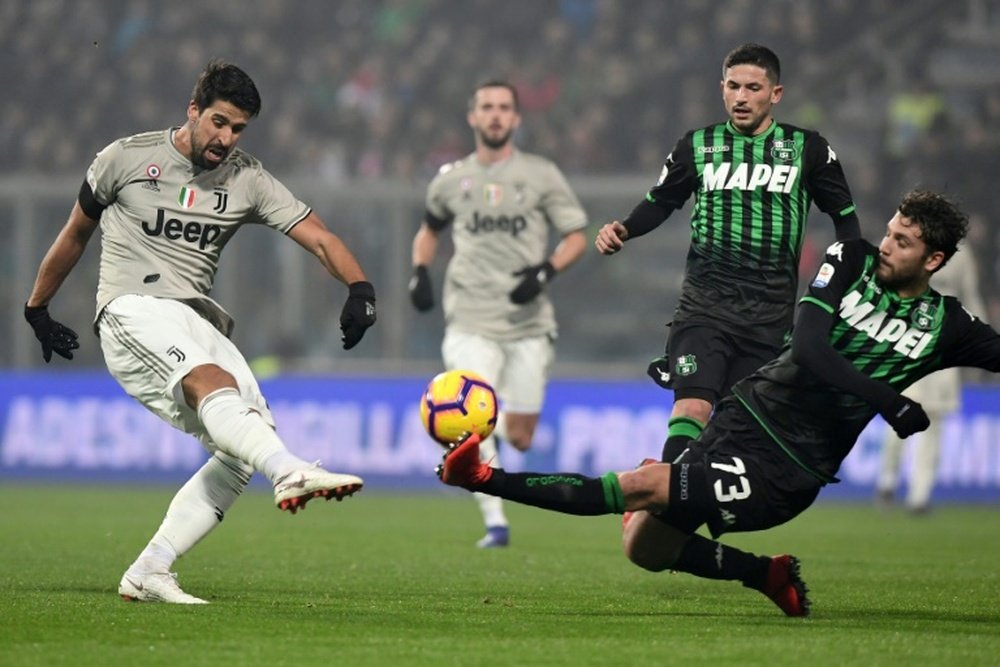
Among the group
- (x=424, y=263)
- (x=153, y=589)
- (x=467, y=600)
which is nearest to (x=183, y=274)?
(x=153, y=589)

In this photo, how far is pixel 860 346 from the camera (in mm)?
6422

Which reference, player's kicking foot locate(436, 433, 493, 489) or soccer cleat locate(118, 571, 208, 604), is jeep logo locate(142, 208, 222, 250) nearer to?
soccer cleat locate(118, 571, 208, 604)

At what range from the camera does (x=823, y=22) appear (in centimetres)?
2089

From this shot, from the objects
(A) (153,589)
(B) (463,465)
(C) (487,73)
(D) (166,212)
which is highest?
(C) (487,73)

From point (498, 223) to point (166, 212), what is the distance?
4.43m

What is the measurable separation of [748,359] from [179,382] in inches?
105

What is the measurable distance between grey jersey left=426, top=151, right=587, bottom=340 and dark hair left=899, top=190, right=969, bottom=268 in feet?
17.0

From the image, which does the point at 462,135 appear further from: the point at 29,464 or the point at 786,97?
the point at 29,464

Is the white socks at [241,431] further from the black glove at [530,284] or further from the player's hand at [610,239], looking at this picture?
the black glove at [530,284]

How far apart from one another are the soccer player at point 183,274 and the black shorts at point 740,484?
1.48 meters

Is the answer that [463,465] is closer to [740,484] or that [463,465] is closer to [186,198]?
[740,484]

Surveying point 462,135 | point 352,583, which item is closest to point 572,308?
point 462,135

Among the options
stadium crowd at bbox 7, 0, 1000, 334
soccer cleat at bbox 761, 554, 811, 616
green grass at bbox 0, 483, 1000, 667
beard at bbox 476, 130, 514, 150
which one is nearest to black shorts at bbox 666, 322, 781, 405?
green grass at bbox 0, 483, 1000, 667

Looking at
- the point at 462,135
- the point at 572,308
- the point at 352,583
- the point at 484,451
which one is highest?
the point at 462,135
